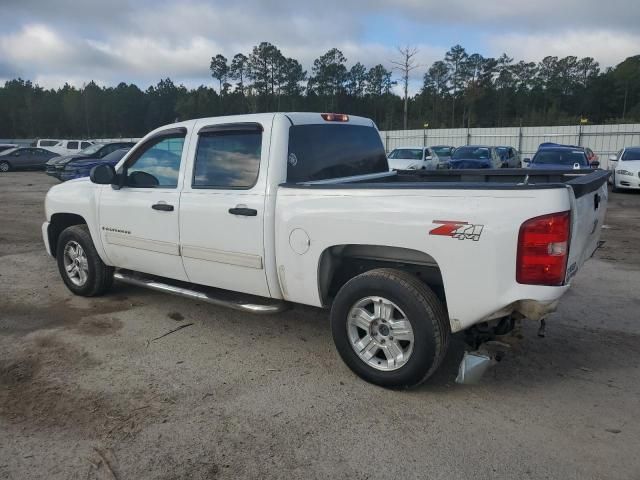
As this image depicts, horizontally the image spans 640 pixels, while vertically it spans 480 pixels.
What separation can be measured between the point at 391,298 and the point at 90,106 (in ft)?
311

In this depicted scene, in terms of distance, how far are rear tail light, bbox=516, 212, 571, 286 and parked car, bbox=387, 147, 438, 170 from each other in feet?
53.4

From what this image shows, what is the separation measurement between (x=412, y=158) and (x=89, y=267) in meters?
15.7

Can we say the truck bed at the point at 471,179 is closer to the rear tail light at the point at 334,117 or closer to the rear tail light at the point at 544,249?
the rear tail light at the point at 544,249

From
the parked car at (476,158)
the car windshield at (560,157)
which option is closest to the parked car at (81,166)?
the parked car at (476,158)

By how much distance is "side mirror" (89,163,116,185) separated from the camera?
17.4 ft

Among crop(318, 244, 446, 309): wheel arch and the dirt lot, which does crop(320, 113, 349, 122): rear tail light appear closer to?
crop(318, 244, 446, 309): wheel arch

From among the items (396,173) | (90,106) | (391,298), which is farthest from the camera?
(90,106)

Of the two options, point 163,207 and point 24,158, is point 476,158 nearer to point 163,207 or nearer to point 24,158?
point 163,207

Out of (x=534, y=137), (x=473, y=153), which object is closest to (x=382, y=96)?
(x=534, y=137)

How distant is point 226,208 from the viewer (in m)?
4.46

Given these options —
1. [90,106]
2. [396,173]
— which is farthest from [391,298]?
[90,106]

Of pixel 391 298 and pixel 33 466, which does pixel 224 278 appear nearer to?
pixel 391 298

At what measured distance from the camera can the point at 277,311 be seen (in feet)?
14.4

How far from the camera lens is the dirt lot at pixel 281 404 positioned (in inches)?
120
